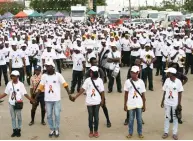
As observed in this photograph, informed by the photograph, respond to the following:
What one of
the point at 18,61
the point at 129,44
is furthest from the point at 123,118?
the point at 129,44

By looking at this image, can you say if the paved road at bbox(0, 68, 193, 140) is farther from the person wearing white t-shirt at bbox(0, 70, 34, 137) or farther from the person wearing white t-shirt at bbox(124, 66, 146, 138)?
the person wearing white t-shirt at bbox(124, 66, 146, 138)

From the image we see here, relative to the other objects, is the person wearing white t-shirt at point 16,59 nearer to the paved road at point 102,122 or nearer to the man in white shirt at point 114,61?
the paved road at point 102,122

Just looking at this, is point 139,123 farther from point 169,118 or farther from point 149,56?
point 149,56

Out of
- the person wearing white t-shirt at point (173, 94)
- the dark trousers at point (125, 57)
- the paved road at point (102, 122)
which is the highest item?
the person wearing white t-shirt at point (173, 94)

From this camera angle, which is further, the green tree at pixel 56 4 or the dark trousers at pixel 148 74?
the green tree at pixel 56 4

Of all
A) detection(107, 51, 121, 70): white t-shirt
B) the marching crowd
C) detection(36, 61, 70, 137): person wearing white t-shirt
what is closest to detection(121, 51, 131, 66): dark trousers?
the marching crowd

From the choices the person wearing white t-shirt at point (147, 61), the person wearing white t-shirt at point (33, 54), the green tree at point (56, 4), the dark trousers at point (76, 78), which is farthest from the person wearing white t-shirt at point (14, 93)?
the green tree at point (56, 4)

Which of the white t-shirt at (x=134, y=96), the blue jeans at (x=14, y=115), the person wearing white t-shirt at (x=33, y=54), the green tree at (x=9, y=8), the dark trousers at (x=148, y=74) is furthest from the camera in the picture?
the green tree at (x=9, y=8)

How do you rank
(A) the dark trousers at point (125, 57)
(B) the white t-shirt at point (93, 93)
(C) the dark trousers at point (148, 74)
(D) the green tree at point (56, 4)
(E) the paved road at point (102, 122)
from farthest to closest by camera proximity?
(D) the green tree at point (56, 4) → (A) the dark trousers at point (125, 57) → (C) the dark trousers at point (148, 74) → (E) the paved road at point (102, 122) → (B) the white t-shirt at point (93, 93)

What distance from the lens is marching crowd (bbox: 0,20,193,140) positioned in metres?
7.81

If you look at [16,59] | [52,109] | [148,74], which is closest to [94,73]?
[52,109]

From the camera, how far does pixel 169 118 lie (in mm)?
7914

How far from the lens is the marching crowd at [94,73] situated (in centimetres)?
781

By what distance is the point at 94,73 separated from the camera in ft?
25.7
